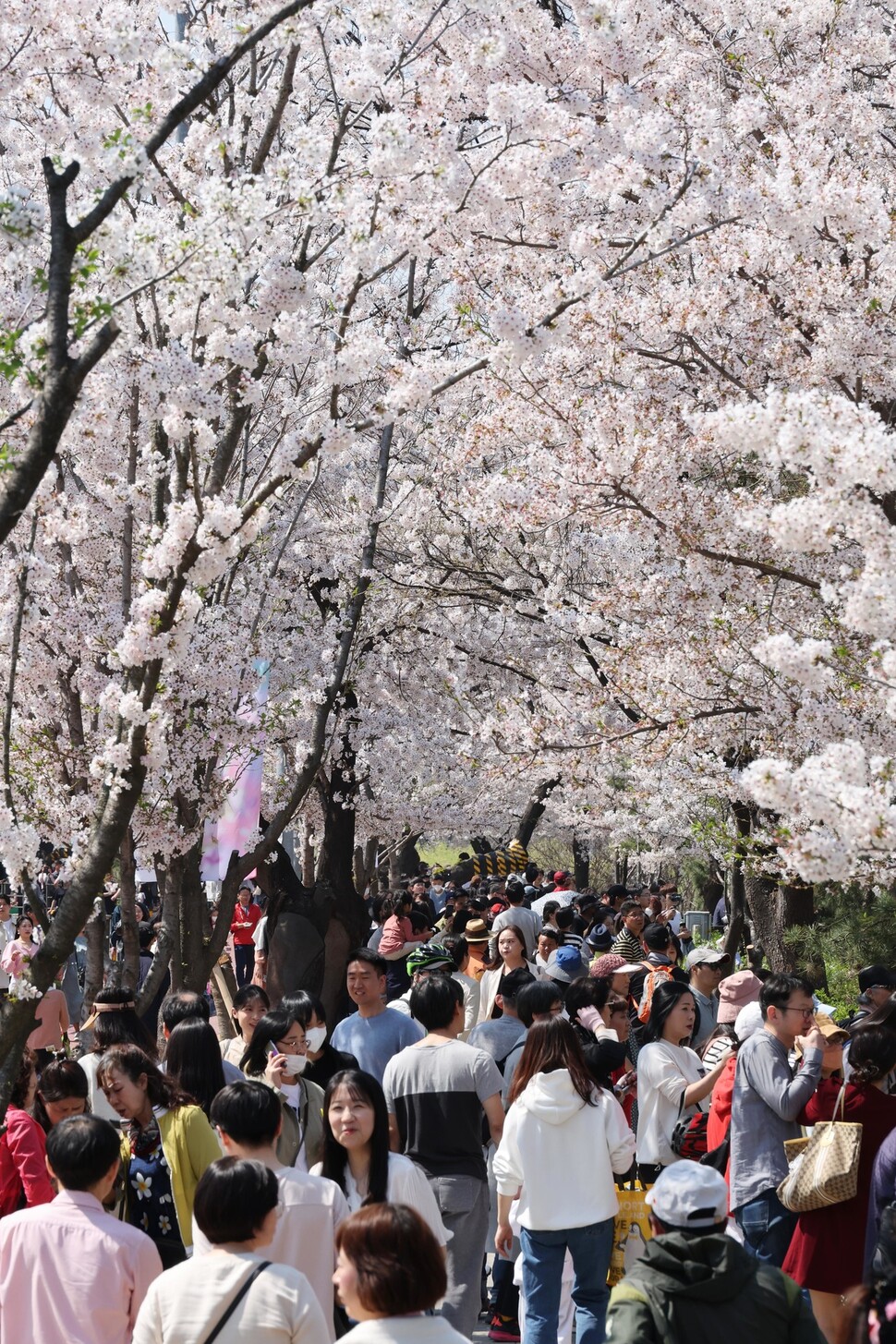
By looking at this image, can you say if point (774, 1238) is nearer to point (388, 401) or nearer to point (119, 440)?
point (388, 401)

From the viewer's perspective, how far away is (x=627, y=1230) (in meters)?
6.32

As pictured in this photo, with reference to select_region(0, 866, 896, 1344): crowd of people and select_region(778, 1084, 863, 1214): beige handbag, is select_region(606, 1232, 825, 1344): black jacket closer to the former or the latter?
select_region(0, 866, 896, 1344): crowd of people

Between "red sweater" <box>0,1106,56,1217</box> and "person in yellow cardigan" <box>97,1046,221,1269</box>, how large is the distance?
0.44 metres

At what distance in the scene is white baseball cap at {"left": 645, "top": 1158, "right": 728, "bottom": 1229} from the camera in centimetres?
356

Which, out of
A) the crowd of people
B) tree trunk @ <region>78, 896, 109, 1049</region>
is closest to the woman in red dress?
the crowd of people

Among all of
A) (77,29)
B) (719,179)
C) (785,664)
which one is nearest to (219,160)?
(77,29)

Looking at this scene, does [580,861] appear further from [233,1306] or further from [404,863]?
[233,1306]

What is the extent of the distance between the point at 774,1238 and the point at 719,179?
5.62 meters

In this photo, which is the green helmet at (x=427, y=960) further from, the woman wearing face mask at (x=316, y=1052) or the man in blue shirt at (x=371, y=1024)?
the woman wearing face mask at (x=316, y=1052)

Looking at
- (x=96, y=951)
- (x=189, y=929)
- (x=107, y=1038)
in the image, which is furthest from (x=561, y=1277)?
(x=96, y=951)

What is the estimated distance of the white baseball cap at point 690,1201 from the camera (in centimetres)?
356

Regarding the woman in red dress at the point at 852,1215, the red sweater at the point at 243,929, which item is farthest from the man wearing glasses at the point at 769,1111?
the red sweater at the point at 243,929

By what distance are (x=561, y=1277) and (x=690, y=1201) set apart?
271 cm

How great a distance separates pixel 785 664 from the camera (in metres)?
5.37
